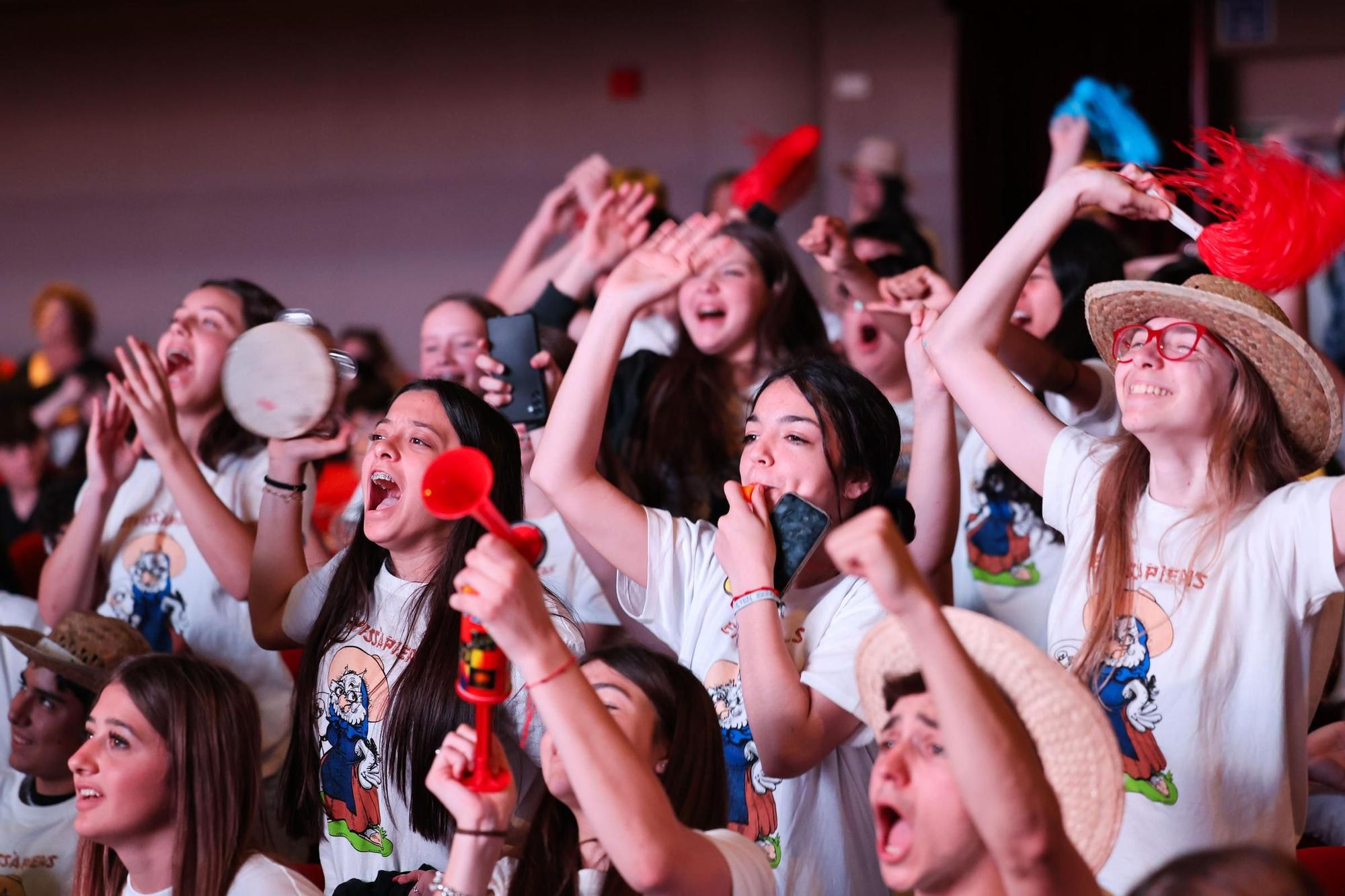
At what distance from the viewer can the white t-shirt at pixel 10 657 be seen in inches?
109

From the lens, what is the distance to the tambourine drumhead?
2.45 m

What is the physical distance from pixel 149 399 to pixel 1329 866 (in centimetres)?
206

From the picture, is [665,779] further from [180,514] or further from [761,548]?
[180,514]

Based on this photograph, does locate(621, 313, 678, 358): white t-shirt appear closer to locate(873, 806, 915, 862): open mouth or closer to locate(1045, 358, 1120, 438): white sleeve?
locate(1045, 358, 1120, 438): white sleeve

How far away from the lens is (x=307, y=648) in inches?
88.4

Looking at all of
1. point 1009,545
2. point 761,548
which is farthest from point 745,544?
point 1009,545

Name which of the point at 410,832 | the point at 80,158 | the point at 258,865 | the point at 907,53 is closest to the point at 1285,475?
the point at 410,832

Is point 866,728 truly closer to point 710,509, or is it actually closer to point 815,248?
point 710,509

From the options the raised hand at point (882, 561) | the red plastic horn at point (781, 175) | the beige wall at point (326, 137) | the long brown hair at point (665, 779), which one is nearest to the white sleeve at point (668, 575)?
the long brown hair at point (665, 779)

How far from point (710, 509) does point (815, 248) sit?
528 mm

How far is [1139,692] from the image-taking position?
1.92 metres

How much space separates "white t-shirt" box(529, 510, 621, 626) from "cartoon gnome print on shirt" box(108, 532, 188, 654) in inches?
27.9

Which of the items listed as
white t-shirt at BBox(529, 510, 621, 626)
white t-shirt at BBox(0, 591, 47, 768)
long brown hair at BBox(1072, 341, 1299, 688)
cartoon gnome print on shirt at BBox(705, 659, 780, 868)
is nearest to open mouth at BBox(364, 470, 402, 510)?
white t-shirt at BBox(529, 510, 621, 626)

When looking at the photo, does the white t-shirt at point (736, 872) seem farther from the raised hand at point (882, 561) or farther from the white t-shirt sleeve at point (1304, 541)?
the white t-shirt sleeve at point (1304, 541)
